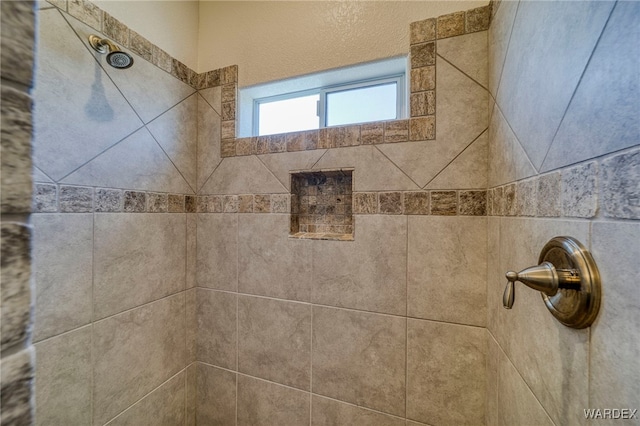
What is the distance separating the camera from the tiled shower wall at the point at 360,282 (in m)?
0.89

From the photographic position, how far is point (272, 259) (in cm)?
114

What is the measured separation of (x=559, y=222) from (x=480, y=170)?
17.5 inches

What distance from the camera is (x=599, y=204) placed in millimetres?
387

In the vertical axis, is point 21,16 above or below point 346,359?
above

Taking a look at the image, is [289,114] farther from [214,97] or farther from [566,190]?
[566,190]

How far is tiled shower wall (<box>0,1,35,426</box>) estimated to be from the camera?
181 mm

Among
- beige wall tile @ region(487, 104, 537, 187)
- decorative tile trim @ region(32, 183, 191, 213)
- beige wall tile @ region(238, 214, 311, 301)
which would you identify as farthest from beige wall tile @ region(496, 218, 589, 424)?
decorative tile trim @ region(32, 183, 191, 213)

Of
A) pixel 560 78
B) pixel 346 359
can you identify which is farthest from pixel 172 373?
pixel 560 78

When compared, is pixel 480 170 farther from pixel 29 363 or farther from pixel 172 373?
pixel 172 373

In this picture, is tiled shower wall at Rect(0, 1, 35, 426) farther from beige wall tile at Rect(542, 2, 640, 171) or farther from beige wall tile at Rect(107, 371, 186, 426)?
beige wall tile at Rect(107, 371, 186, 426)

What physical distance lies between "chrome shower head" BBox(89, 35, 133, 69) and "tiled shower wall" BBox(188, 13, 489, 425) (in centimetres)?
43

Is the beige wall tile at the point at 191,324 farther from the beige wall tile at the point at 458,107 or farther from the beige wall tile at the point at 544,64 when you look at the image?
the beige wall tile at the point at 544,64

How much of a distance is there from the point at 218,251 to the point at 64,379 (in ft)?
2.14

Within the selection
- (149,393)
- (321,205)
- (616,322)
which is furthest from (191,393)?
(616,322)
